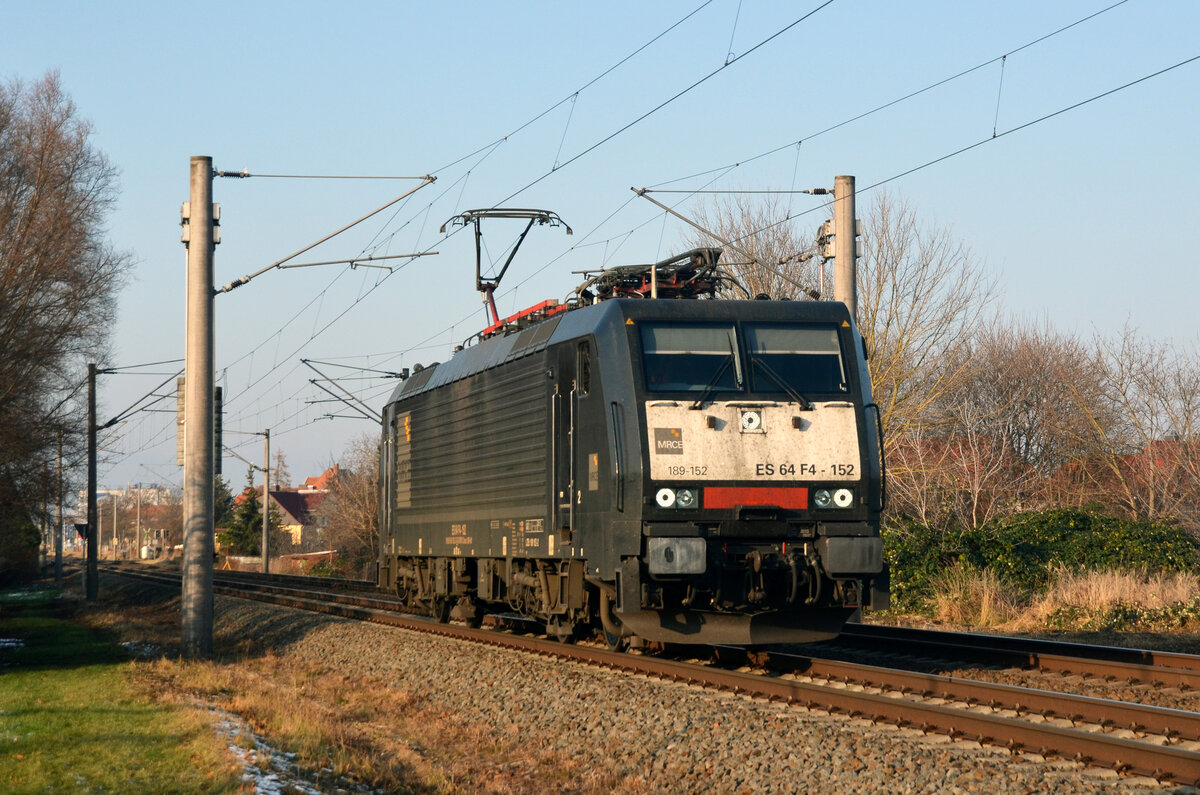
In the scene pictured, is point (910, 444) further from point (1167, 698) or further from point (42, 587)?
point (42, 587)

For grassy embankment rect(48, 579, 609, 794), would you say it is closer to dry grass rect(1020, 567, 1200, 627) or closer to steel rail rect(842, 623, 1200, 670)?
steel rail rect(842, 623, 1200, 670)

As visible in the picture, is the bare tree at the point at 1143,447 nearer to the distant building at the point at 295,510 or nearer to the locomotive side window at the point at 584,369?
the locomotive side window at the point at 584,369

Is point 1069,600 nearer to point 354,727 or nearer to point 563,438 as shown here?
point 563,438

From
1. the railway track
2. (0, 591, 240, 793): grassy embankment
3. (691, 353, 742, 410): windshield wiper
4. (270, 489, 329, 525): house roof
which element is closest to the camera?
the railway track

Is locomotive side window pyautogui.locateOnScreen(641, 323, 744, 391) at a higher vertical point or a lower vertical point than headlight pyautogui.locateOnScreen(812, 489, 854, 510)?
higher

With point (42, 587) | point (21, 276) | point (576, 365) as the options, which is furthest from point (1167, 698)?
point (42, 587)

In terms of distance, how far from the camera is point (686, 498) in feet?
39.2

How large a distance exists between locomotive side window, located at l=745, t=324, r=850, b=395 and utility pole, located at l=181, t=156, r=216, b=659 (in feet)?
31.7

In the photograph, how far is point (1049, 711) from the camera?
31.1 feet

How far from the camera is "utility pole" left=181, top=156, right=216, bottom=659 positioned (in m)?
18.8

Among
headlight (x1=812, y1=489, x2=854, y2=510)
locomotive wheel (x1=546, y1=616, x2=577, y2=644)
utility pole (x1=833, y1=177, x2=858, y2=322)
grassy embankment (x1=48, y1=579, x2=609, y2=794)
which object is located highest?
utility pole (x1=833, y1=177, x2=858, y2=322)

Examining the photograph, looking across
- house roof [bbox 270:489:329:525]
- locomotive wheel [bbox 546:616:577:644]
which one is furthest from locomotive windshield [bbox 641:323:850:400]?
house roof [bbox 270:489:329:525]

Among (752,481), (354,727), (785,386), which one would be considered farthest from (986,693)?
(354,727)

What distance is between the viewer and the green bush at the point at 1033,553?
20422 mm
